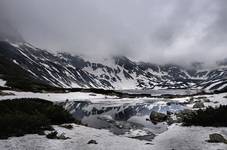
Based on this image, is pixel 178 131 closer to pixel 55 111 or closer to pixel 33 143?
pixel 55 111

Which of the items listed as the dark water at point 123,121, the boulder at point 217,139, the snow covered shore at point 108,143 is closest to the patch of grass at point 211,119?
the snow covered shore at point 108,143

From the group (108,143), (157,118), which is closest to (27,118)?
(108,143)

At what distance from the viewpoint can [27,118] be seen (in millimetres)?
21562

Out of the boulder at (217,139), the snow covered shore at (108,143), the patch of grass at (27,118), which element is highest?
the patch of grass at (27,118)

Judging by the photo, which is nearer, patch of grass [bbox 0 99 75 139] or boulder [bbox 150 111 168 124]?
patch of grass [bbox 0 99 75 139]

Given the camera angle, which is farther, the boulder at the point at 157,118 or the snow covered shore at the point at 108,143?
the boulder at the point at 157,118

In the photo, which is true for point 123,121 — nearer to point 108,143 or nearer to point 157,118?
point 157,118

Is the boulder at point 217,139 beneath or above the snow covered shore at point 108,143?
above

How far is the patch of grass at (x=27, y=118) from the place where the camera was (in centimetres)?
1973

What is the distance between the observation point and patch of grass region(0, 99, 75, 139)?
1973 centimetres

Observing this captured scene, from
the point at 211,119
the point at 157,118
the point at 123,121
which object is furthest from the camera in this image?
the point at 157,118

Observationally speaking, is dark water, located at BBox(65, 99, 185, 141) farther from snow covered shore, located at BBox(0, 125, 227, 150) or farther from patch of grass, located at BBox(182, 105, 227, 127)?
patch of grass, located at BBox(182, 105, 227, 127)

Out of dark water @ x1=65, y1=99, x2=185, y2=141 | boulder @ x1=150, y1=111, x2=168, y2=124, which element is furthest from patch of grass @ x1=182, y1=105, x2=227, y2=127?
boulder @ x1=150, y1=111, x2=168, y2=124

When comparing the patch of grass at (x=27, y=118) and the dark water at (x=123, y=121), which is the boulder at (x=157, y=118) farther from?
the patch of grass at (x=27, y=118)
